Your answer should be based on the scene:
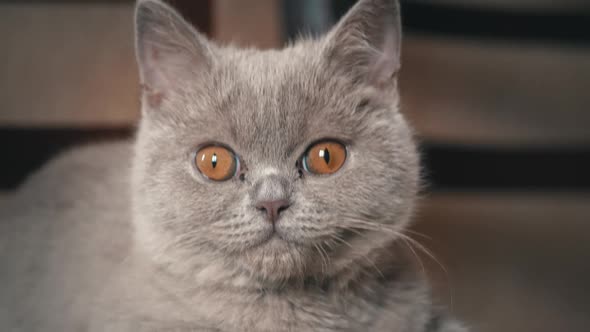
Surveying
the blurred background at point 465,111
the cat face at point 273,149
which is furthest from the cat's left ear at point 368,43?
the blurred background at point 465,111

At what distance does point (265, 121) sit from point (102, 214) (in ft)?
1.79

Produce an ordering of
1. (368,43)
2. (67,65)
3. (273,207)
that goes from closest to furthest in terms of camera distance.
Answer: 1. (273,207)
2. (368,43)
3. (67,65)

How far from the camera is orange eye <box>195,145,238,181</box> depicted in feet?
3.60

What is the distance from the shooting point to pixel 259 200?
101 centimetres

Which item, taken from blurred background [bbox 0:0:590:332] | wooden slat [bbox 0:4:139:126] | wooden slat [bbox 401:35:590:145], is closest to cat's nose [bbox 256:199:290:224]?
blurred background [bbox 0:0:590:332]

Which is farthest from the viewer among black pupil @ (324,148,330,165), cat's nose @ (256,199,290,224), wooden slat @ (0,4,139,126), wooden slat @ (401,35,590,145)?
wooden slat @ (401,35,590,145)

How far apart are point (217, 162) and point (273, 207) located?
0.16 m

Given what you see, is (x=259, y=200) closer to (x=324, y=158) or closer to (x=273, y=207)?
(x=273, y=207)

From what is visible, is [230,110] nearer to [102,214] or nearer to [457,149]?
[102,214]

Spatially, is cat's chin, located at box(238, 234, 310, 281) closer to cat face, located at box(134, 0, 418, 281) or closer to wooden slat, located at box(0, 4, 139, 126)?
cat face, located at box(134, 0, 418, 281)

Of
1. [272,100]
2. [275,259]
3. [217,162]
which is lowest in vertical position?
[275,259]

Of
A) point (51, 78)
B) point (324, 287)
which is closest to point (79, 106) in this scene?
point (51, 78)

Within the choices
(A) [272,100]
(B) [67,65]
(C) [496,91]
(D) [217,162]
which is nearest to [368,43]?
(A) [272,100]

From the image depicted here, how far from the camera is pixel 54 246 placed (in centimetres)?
138
